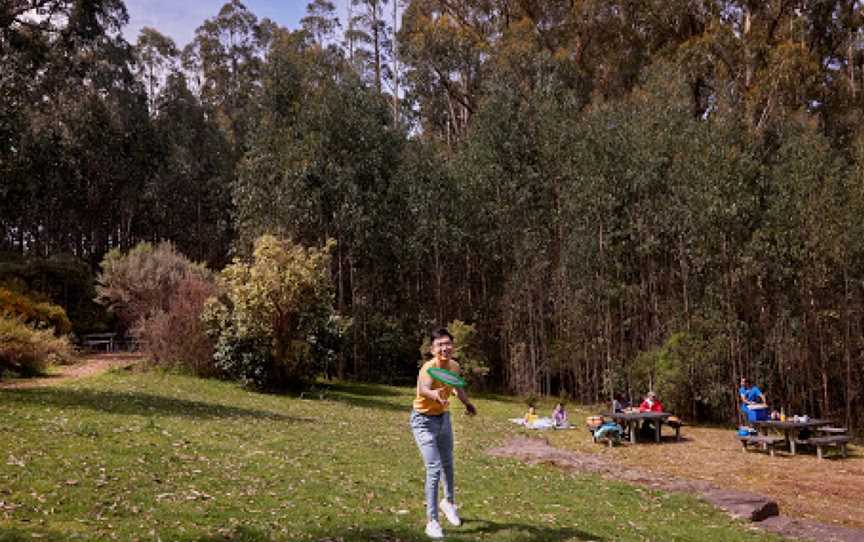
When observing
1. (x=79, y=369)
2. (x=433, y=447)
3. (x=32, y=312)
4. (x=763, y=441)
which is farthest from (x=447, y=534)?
(x=32, y=312)

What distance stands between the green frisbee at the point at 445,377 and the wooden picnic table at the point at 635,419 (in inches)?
473

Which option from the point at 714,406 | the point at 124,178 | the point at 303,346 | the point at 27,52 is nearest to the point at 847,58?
the point at 714,406

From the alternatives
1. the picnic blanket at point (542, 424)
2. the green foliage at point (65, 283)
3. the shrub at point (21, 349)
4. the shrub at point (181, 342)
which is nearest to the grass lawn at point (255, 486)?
the shrub at point (21, 349)

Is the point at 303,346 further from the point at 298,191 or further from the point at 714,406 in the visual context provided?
the point at 714,406

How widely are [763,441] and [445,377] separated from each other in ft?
43.1

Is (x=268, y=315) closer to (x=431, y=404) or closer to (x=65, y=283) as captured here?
(x=431, y=404)

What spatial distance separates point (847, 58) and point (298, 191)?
2840 cm

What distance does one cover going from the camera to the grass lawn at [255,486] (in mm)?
6473

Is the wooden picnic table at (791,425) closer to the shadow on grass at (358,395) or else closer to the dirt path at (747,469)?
the dirt path at (747,469)

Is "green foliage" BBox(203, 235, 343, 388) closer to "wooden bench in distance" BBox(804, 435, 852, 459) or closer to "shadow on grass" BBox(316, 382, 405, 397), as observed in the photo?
"shadow on grass" BBox(316, 382, 405, 397)

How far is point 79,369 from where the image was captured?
818 inches

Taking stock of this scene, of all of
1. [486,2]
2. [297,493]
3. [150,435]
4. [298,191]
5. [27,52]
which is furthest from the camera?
[486,2]

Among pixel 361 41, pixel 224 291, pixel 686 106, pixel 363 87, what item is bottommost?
pixel 224 291

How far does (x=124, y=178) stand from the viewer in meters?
41.2
